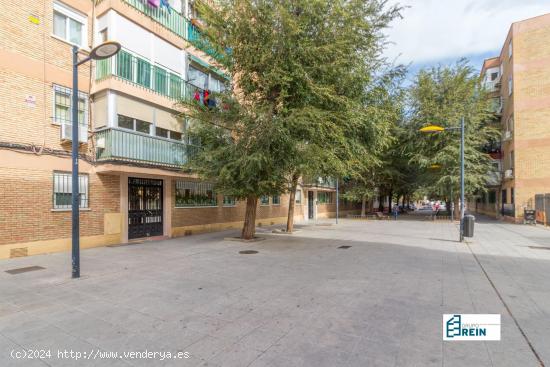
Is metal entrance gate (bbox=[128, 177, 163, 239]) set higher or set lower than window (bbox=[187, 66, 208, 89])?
lower

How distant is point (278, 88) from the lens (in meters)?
12.0

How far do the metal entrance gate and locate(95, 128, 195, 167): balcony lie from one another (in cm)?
147

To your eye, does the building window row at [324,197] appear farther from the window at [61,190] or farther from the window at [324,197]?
the window at [61,190]

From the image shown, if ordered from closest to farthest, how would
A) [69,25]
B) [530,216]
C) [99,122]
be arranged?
[69,25], [99,122], [530,216]

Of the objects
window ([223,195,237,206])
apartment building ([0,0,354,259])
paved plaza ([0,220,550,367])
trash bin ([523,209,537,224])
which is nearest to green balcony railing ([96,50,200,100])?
apartment building ([0,0,354,259])

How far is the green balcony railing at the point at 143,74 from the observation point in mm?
11484

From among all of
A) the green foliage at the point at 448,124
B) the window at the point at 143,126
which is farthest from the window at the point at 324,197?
the window at the point at 143,126

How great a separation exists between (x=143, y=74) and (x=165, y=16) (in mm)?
3364

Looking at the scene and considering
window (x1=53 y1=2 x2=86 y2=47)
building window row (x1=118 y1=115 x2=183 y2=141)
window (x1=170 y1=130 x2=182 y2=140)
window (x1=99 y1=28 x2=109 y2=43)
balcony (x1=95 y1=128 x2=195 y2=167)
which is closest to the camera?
window (x1=53 y1=2 x2=86 y2=47)

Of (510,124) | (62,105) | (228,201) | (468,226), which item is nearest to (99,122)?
(62,105)

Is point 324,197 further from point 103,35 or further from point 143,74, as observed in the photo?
point 103,35

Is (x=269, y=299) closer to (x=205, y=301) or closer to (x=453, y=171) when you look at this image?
(x=205, y=301)

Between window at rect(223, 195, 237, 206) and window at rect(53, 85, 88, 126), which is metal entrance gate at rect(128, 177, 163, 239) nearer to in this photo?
window at rect(53, 85, 88, 126)

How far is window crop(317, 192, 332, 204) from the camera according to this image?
33.5m
